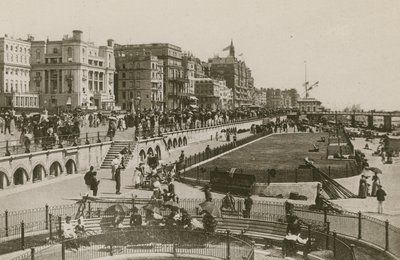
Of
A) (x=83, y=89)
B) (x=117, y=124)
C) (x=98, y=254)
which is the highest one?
(x=83, y=89)

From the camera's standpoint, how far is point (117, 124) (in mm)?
52094

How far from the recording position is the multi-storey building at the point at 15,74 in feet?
284

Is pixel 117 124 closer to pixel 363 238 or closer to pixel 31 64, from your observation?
pixel 363 238

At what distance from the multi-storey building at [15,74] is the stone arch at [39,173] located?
52165mm

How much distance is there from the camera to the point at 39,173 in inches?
1331

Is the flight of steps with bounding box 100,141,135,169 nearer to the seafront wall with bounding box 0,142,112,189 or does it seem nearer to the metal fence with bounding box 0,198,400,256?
the seafront wall with bounding box 0,142,112,189

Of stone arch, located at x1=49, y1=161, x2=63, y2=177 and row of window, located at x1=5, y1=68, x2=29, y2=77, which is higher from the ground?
row of window, located at x1=5, y1=68, x2=29, y2=77

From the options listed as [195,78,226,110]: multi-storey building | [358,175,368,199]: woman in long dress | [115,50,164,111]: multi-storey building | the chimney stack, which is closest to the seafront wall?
[358,175,368,199]: woman in long dress

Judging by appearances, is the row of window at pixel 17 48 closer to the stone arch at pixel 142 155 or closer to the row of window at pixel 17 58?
the row of window at pixel 17 58

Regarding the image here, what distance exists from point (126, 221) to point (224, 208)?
4703 millimetres

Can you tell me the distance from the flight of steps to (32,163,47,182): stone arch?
6359 mm

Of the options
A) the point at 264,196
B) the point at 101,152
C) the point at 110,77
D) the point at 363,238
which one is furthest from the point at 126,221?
the point at 110,77

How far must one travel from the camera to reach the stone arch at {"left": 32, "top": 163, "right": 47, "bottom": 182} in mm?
33656

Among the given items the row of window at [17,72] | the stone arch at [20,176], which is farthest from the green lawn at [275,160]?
the row of window at [17,72]
